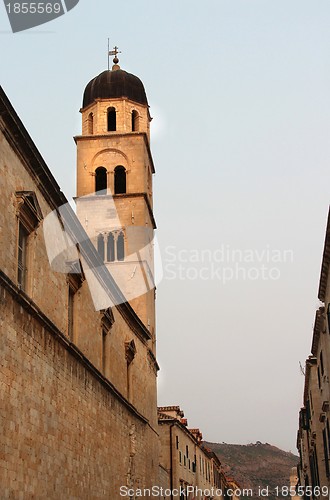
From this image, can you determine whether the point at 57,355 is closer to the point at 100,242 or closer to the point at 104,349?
the point at 104,349

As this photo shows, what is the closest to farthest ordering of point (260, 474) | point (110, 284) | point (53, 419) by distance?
1. point (53, 419)
2. point (110, 284)
3. point (260, 474)

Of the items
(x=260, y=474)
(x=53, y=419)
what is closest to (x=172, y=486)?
(x=53, y=419)

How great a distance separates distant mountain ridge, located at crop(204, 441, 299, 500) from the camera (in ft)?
357

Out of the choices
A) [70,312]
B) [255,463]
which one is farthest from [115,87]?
[255,463]

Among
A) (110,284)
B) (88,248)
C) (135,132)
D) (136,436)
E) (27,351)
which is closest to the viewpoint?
(27,351)

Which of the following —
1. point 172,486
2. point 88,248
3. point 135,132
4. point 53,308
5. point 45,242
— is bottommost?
point 172,486

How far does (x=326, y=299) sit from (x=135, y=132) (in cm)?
1865

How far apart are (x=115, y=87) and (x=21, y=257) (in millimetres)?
24747

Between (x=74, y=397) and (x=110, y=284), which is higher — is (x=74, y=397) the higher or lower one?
the lower one

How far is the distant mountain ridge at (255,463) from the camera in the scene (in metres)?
109

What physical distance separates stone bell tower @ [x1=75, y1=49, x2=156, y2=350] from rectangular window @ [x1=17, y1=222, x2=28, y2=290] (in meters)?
18.4

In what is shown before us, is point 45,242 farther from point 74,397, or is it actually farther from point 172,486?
point 172,486

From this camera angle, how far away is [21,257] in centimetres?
1475

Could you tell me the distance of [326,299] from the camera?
2091cm
